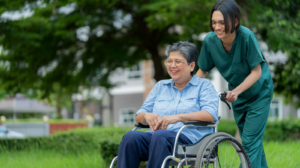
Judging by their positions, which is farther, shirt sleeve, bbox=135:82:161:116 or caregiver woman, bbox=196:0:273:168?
shirt sleeve, bbox=135:82:161:116

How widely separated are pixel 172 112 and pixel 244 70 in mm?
717

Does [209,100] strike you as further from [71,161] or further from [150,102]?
[71,161]

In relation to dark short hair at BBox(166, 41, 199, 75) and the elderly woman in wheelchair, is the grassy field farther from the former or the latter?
dark short hair at BBox(166, 41, 199, 75)

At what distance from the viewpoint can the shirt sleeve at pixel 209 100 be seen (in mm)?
2559

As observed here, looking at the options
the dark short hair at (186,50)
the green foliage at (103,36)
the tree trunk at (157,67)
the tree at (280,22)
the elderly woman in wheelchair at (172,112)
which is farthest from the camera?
the tree trunk at (157,67)

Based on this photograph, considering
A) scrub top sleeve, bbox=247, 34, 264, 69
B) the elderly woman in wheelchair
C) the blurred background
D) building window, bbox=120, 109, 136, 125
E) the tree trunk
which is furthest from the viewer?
building window, bbox=120, 109, 136, 125

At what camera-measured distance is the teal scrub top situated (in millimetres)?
2807

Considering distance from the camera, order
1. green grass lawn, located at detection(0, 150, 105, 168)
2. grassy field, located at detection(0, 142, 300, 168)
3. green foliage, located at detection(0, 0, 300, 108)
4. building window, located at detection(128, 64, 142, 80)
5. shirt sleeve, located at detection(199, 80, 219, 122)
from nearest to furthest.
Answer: shirt sleeve, located at detection(199, 80, 219, 122), grassy field, located at detection(0, 142, 300, 168), green grass lawn, located at detection(0, 150, 105, 168), green foliage, located at detection(0, 0, 300, 108), building window, located at detection(128, 64, 142, 80)

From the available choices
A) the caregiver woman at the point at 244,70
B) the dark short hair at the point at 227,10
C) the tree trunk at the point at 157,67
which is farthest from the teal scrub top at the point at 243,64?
the tree trunk at the point at 157,67

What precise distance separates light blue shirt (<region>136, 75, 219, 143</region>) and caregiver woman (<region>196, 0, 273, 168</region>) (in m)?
0.16

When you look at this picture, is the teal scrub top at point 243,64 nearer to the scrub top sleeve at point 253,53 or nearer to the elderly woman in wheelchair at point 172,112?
the scrub top sleeve at point 253,53

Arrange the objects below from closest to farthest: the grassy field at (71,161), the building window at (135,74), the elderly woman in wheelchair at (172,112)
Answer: the elderly woman in wheelchair at (172,112), the grassy field at (71,161), the building window at (135,74)

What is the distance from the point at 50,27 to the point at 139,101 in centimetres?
2113

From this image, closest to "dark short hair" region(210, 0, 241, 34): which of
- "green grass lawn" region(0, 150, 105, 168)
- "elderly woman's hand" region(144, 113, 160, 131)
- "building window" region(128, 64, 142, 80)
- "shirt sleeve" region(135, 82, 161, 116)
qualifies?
"shirt sleeve" region(135, 82, 161, 116)
